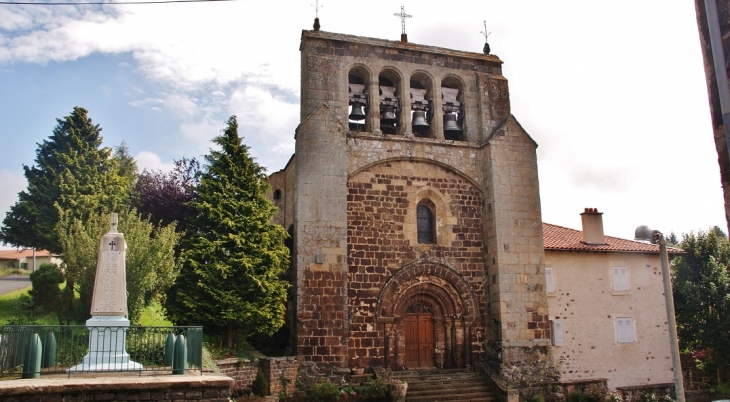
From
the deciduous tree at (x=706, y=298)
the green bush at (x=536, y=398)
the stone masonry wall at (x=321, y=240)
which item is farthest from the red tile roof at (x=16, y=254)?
the deciduous tree at (x=706, y=298)

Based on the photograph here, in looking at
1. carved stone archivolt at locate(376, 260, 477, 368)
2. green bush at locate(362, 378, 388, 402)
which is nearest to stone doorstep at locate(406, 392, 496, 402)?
green bush at locate(362, 378, 388, 402)

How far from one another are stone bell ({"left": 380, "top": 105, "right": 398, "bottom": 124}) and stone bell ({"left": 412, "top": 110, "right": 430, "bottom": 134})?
0.65m

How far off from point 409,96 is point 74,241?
11.2 metres

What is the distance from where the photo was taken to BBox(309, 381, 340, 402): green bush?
51.7 ft

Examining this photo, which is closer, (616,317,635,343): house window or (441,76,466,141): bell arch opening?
(441,76,466,141): bell arch opening

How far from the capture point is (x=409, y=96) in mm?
19906

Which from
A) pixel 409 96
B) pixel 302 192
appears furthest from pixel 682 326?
pixel 302 192

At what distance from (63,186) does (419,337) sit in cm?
1387

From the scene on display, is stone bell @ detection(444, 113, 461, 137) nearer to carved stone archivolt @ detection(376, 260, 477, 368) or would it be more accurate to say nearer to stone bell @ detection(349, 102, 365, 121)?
stone bell @ detection(349, 102, 365, 121)

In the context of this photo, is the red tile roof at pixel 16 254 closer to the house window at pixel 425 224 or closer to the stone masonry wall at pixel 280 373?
the stone masonry wall at pixel 280 373

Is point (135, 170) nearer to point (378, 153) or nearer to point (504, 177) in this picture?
point (378, 153)

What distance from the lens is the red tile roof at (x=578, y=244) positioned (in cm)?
2170

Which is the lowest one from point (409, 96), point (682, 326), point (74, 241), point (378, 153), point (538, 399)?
point (538, 399)

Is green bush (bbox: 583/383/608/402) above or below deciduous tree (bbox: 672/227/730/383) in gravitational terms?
below
